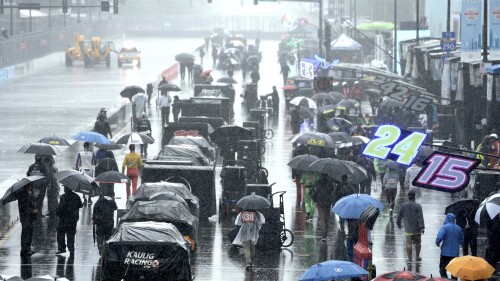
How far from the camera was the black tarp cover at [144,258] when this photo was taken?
64.1 feet

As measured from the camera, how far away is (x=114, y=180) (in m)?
26.9

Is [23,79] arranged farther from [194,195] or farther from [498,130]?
[194,195]

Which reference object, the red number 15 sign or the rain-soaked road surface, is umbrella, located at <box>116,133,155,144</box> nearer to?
the rain-soaked road surface

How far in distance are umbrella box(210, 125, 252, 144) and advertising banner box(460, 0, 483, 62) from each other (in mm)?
7005

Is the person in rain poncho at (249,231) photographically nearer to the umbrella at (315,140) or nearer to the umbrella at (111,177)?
the umbrella at (111,177)

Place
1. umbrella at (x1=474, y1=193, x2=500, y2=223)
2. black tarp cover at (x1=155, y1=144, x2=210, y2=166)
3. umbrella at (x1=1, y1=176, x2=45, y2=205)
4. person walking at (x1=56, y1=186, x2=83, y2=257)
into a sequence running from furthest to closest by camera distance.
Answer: black tarp cover at (x1=155, y1=144, x2=210, y2=166) → person walking at (x1=56, y1=186, x2=83, y2=257) → umbrella at (x1=1, y1=176, x2=45, y2=205) → umbrella at (x1=474, y1=193, x2=500, y2=223)

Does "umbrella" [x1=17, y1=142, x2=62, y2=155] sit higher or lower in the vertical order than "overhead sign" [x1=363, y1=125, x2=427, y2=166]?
lower

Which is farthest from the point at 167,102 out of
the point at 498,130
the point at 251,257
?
the point at 251,257

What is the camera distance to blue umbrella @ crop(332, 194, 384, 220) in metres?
22.5

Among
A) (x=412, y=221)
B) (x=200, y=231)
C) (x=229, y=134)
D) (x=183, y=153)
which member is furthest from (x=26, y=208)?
(x=229, y=134)

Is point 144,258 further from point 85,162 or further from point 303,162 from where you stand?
point 85,162

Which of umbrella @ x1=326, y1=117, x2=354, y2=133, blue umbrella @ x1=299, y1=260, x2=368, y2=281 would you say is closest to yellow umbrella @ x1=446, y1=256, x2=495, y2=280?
blue umbrella @ x1=299, y1=260, x2=368, y2=281

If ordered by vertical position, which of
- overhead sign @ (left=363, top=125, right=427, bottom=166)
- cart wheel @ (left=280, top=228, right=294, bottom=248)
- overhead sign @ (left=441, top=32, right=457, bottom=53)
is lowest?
cart wheel @ (left=280, top=228, right=294, bottom=248)

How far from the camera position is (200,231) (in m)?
27.1
